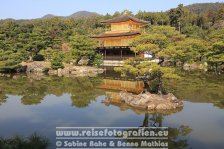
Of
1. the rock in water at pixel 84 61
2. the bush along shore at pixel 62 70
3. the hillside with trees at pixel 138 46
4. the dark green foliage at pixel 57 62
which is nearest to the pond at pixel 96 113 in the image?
the hillside with trees at pixel 138 46

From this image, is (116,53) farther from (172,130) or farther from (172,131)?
(172,131)

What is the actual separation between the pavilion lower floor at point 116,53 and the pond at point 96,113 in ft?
50.8

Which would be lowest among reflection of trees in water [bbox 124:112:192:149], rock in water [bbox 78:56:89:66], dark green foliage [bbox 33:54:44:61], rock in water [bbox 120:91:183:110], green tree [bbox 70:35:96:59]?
reflection of trees in water [bbox 124:112:192:149]

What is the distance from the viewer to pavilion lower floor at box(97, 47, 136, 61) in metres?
41.3

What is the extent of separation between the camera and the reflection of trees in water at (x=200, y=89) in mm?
20500

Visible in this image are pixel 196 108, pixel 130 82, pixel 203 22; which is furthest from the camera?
pixel 203 22

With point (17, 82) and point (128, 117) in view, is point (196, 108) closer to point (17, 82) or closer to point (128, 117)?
point (128, 117)

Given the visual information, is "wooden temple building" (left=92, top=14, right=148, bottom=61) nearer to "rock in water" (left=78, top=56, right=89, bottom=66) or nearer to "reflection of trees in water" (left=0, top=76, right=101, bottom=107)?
"rock in water" (left=78, top=56, right=89, bottom=66)

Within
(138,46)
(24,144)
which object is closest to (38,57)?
(138,46)

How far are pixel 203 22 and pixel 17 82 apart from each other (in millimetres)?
56887

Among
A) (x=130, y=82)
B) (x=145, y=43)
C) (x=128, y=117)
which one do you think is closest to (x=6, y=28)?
(x=130, y=82)

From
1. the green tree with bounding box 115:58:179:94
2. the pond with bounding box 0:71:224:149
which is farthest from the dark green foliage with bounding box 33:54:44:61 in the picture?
the green tree with bounding box 115:58:179:94

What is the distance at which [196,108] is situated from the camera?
1773 centimetres

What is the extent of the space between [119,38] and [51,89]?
1838 centimetres
